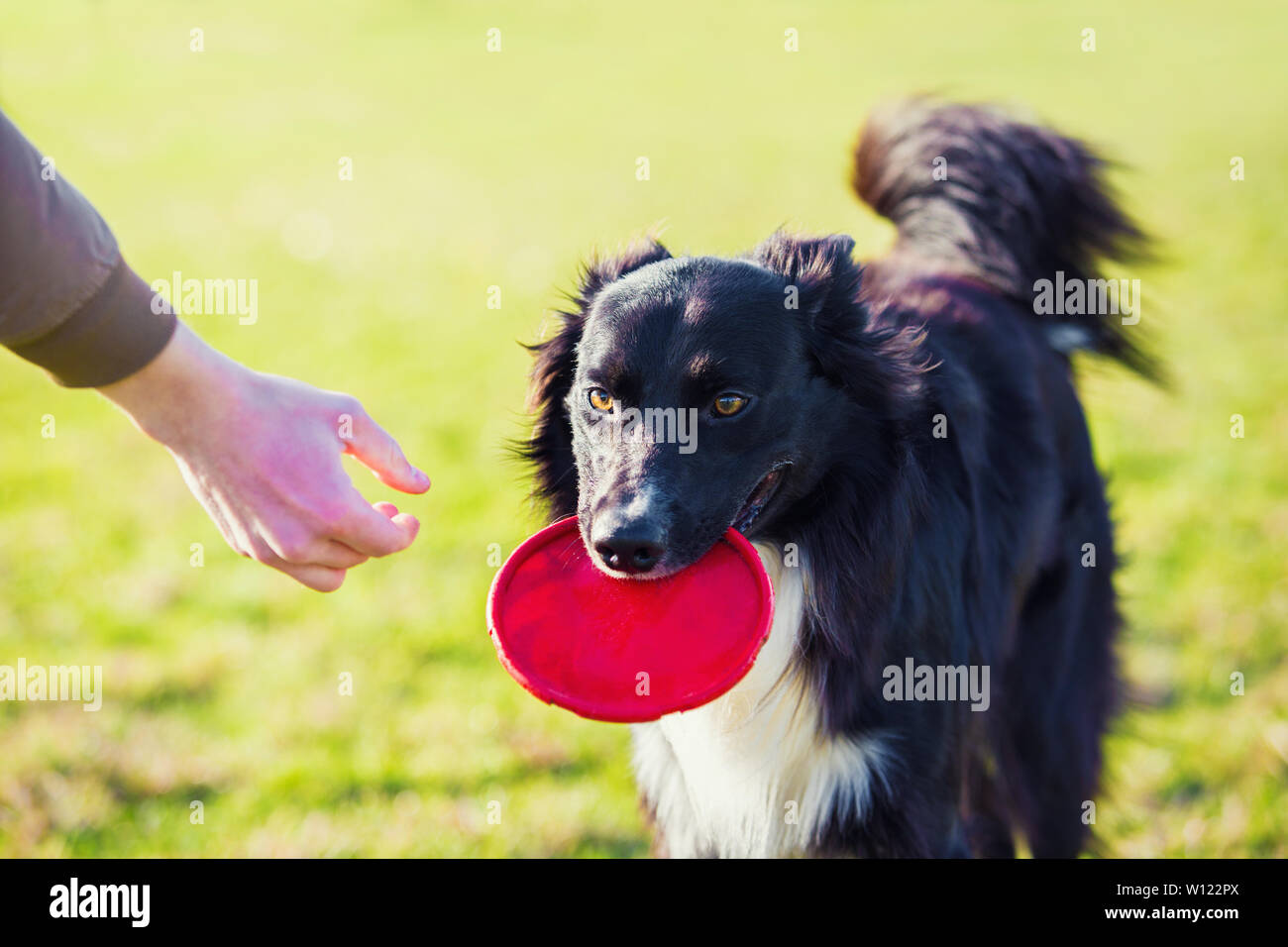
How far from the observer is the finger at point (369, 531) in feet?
8.12

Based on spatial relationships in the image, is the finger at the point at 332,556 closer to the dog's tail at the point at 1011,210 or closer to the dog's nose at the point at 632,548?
the dog's nose at the point at 632,548

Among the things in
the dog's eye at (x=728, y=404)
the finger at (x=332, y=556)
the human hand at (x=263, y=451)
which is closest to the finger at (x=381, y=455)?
the human hand at (x=263, y=451)

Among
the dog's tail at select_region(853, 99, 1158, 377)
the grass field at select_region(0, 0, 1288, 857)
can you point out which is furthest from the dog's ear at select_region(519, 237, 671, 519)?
the dog's tail at select_region(853, 99, 1158, 377)

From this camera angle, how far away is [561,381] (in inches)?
129

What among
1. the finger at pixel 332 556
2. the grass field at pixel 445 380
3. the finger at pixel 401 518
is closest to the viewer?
the finger at pixel 332 556

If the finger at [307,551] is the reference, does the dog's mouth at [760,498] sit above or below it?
above

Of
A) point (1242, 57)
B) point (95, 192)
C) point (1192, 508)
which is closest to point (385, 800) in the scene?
point (1192, 508)

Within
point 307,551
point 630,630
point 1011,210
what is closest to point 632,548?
point 630,630

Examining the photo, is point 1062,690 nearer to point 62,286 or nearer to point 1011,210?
point 1011,210

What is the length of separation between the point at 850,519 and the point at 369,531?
124 centimetres

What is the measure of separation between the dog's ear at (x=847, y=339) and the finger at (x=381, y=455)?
1056 millimetres

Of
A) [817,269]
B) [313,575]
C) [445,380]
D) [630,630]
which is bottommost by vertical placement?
[630,630]

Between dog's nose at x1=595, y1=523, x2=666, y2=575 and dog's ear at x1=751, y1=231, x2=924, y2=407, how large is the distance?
75 cm

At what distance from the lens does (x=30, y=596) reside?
5.95 m
